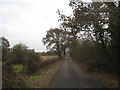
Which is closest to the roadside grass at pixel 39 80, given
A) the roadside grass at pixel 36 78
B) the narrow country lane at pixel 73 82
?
the roadside grass at pixel 36 78

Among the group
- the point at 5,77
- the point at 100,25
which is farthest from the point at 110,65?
the point at 5,77

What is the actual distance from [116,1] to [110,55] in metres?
5.24

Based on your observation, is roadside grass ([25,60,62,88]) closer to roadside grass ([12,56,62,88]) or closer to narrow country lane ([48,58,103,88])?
roadside grass ([12,56,62,88])

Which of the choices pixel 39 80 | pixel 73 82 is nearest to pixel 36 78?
pixel 39 80

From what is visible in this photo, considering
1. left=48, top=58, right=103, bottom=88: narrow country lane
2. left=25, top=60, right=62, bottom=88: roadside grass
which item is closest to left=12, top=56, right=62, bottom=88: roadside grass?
left=25, top=60, right=62, bottom=88: roadside grass

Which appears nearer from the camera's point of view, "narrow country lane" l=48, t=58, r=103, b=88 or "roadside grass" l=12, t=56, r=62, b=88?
"narrow country lane" l=48, t=58, r=103, b=88

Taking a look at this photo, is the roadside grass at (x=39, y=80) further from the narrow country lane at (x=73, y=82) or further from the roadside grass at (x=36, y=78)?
the narrow country lane at (x=73, y=82)

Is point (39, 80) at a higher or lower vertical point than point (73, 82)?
higher

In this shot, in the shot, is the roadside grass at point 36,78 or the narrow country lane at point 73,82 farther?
the roadside grass at point 36,78

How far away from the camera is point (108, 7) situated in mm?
18078

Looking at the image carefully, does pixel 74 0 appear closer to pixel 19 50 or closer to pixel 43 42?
pixel 19 50

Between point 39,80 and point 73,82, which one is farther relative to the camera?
point 39,80

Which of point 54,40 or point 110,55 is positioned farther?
point 54,40

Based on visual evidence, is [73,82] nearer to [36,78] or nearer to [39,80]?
[39,80]
